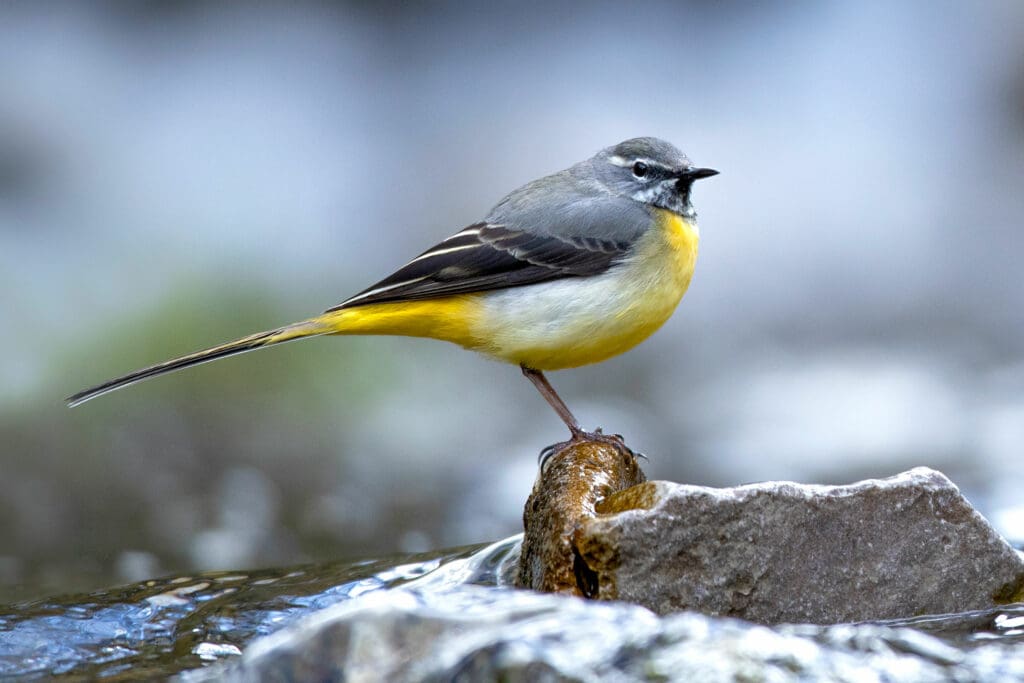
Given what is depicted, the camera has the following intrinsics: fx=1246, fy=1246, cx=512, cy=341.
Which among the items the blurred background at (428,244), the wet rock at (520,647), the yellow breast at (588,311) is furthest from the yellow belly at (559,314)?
the blurred background at (428,244)

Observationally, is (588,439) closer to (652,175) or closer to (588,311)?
(588,311)

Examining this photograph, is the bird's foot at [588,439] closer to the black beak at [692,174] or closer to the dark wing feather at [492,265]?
the dark wing feather at [492,265]

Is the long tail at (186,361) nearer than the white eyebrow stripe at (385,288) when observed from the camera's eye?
Yes

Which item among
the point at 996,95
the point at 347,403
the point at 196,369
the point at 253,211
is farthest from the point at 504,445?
the point at 996,95

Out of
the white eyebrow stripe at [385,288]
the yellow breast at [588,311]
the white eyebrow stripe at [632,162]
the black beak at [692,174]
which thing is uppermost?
the white eyebrow stripe at [632,162]

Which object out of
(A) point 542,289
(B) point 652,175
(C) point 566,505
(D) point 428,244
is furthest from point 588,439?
(D) point 428,244

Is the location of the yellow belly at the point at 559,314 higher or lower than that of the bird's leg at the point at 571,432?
higher

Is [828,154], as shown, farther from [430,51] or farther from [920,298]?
[430,51]
